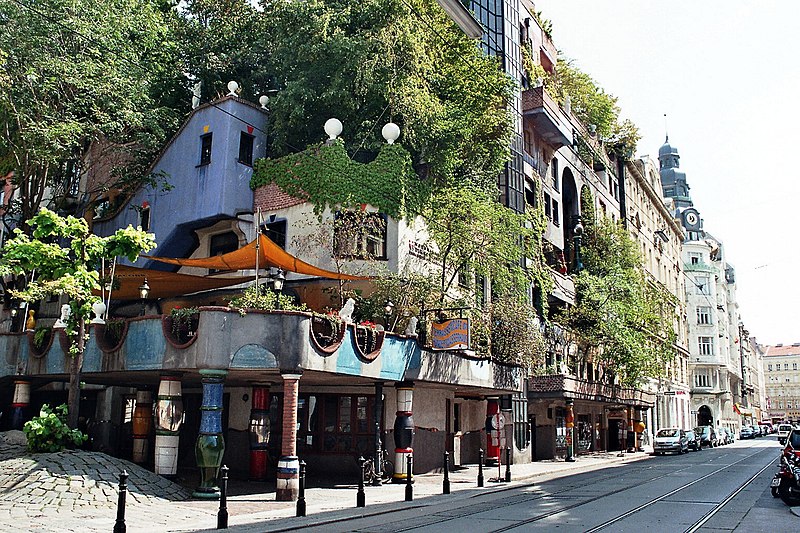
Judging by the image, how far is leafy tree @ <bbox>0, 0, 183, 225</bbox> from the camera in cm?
2442

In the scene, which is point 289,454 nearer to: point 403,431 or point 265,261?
point 403,431

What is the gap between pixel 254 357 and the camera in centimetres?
1653

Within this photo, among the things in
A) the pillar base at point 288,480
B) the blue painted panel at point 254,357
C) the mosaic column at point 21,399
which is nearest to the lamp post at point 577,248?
the pillar base at point 288,480

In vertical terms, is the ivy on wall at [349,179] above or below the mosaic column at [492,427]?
above

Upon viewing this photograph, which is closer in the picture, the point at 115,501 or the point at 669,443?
the point at 115,501

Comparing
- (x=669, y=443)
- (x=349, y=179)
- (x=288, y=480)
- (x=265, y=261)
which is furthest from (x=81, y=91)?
(x=669, y=443)

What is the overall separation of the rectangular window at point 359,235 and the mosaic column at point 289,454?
6069mm

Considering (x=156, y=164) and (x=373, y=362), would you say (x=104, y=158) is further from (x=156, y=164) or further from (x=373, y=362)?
(x=373, y=362)

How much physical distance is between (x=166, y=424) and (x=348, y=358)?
4.73 m

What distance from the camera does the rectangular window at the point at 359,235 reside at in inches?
873

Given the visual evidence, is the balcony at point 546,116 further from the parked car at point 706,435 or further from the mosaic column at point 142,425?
the parked car at point 706,435

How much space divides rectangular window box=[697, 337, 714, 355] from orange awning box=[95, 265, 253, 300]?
73400mm

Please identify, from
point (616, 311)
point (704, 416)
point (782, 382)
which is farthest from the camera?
point (782, 382)

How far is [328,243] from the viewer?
2300cm
